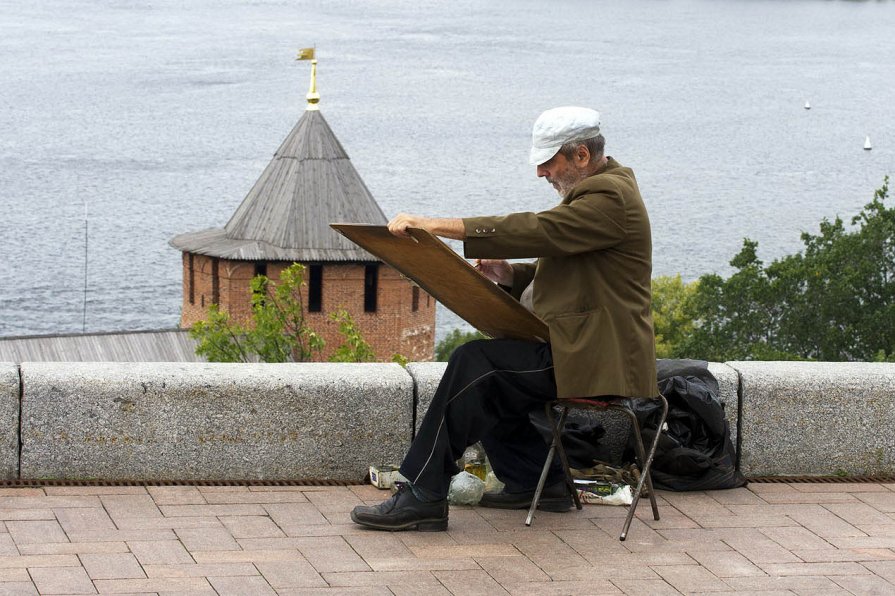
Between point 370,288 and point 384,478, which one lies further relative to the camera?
point 370,288

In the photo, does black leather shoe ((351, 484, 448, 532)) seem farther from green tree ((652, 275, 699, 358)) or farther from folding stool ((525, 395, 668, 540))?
green tree ((652, 275, 699, 358))

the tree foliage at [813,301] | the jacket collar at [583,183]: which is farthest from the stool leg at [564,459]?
the tree foliage at [813,301]

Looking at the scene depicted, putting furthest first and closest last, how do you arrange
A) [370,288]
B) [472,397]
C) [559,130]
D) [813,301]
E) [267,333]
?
[370,288] < [813,301] < [267,333] < [472,397] < [559,130]

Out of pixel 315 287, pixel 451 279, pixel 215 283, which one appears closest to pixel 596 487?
pixel 451 279

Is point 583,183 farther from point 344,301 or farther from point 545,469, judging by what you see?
point 344,301

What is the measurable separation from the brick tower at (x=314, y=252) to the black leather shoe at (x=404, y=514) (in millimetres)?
40115

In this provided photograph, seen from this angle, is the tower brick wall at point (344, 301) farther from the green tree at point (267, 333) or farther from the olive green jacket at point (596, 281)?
the olive green jacket at point (596, 281)

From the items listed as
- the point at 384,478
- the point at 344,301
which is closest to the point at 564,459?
the point at 384,478

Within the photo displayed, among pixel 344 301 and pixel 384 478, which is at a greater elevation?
pixel 384 478

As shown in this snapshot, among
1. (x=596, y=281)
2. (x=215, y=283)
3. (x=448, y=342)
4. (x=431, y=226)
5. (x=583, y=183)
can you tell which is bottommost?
(x=448, y=342)

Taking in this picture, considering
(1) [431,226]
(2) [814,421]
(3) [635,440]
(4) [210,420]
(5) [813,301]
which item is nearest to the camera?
(1) [431,226]

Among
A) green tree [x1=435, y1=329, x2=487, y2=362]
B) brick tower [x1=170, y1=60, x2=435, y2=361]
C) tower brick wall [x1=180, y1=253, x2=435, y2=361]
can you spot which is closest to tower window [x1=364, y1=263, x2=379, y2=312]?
brick tower [x1=170, y1=60, x2=435, y2=361]

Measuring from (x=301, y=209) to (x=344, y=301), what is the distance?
319 cm

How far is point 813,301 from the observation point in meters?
42.7
